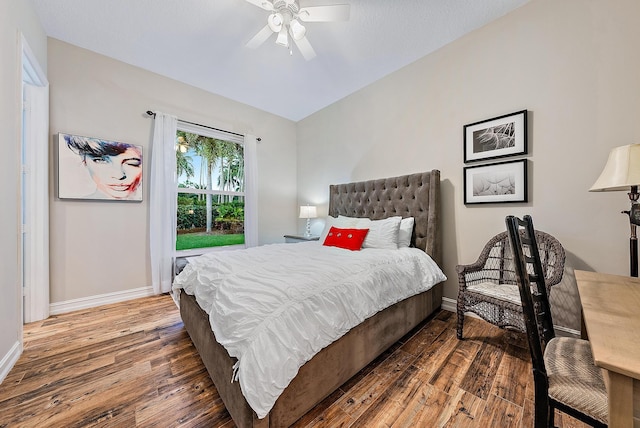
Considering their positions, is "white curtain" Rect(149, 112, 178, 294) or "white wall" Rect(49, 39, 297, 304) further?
"white curtain" Rect(149, 112, 178, 294)

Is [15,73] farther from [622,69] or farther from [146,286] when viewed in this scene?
[622,69]

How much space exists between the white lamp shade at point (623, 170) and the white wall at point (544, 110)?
70 cm

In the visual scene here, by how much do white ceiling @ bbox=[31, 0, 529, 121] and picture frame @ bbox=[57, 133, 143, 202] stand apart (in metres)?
1.09

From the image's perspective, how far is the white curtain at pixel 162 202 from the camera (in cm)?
311

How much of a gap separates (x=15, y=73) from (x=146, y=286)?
7.89 ft

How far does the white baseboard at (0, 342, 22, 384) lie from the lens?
1.56 m

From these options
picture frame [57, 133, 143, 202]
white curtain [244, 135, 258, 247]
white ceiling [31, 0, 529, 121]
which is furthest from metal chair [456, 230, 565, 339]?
picture frame [57, 133, 143, 202]

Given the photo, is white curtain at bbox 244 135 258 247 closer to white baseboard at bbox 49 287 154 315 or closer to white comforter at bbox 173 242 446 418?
white baseboard at bbox 49 287 154 315

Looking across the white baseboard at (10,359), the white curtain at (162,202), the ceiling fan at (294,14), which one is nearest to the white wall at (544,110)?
the ceiling fan at (294,14)

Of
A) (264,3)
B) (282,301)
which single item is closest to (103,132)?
(264,3)

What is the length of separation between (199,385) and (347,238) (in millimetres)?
1760

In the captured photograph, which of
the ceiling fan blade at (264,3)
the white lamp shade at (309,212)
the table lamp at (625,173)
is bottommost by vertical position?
the white lamp shade at (309,212)

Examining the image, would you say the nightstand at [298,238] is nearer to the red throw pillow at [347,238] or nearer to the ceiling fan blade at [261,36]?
the red throw pillow at [347,238]

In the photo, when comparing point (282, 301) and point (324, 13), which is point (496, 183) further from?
point (282, 301)
